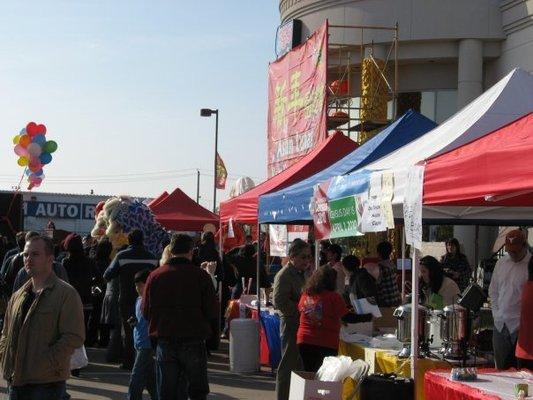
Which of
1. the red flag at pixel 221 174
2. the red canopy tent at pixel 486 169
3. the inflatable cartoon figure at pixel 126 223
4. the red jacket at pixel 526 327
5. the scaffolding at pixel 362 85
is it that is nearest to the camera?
the red canopy tent at pixel 486 169

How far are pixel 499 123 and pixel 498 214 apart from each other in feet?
5.48

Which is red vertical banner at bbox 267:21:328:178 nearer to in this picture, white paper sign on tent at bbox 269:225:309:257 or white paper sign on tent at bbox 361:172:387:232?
white paper sign on tent at bbox 269:225:309:257

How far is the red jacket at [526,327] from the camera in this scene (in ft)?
24.6

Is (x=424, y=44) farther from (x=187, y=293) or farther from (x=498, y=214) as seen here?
(x=187, y=293)

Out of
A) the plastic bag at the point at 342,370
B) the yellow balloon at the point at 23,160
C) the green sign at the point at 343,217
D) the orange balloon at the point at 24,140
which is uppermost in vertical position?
the orange balloon at the point at 24,140

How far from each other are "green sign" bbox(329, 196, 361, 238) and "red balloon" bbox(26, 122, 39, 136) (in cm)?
1965

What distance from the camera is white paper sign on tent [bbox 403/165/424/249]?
7.04 m

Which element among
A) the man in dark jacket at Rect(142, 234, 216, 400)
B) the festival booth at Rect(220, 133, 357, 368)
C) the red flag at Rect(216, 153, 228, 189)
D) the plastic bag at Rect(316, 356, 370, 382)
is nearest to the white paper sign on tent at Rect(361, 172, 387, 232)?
the plastic bag at Rect(316, 356, 370, 382)

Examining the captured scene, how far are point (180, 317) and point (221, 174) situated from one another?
31.3 meters

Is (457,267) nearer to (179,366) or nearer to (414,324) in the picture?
(414,324)

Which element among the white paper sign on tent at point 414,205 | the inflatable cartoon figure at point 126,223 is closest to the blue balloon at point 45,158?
the inflatable cartoon figure at point 126,223

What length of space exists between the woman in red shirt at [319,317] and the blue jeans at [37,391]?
10.7 feet

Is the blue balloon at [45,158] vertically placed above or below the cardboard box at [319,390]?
above

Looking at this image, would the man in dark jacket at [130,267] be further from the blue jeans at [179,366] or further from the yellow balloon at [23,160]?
the yellow balloon at [23,160]
